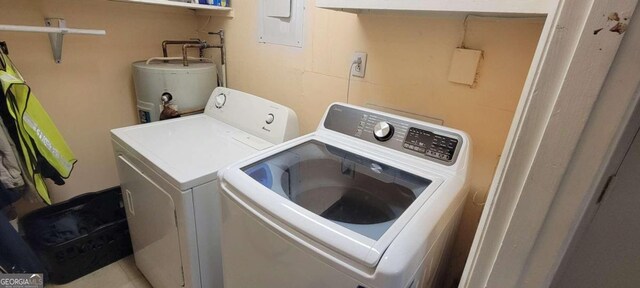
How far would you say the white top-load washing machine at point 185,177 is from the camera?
1.14 m

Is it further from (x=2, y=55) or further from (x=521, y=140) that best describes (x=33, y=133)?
(x=521, y=140)

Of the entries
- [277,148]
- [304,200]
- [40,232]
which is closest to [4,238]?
[40,232]

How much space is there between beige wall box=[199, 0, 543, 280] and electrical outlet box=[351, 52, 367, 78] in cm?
2

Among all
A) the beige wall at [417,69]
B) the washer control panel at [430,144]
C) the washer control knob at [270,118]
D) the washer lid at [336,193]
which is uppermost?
the beige wall at [417,69]

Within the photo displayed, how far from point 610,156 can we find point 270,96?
1.70 metres

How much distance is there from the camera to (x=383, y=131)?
3.87 ft

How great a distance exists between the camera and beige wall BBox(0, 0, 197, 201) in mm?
1621

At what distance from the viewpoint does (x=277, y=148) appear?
1.17 meters

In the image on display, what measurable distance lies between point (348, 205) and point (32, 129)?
4.78ft

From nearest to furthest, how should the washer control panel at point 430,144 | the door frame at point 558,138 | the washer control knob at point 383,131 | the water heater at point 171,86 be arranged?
the door frame at point 558,138
the washer control panel at point 430,144
the washer control knob at point 383,131
the water heater at point 171,86

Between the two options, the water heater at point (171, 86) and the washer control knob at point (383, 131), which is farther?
the water heater at point (171, 86)

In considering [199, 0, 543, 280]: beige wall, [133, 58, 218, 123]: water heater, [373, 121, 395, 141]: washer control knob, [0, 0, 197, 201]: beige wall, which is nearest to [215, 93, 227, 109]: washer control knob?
[133, 58, 218, 123]: water heater

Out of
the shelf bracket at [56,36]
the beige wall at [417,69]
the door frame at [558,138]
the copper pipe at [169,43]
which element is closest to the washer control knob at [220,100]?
the beige wall at [417,69]

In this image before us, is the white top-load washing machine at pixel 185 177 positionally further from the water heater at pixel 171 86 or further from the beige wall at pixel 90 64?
the beige wall at pixel 90 64
